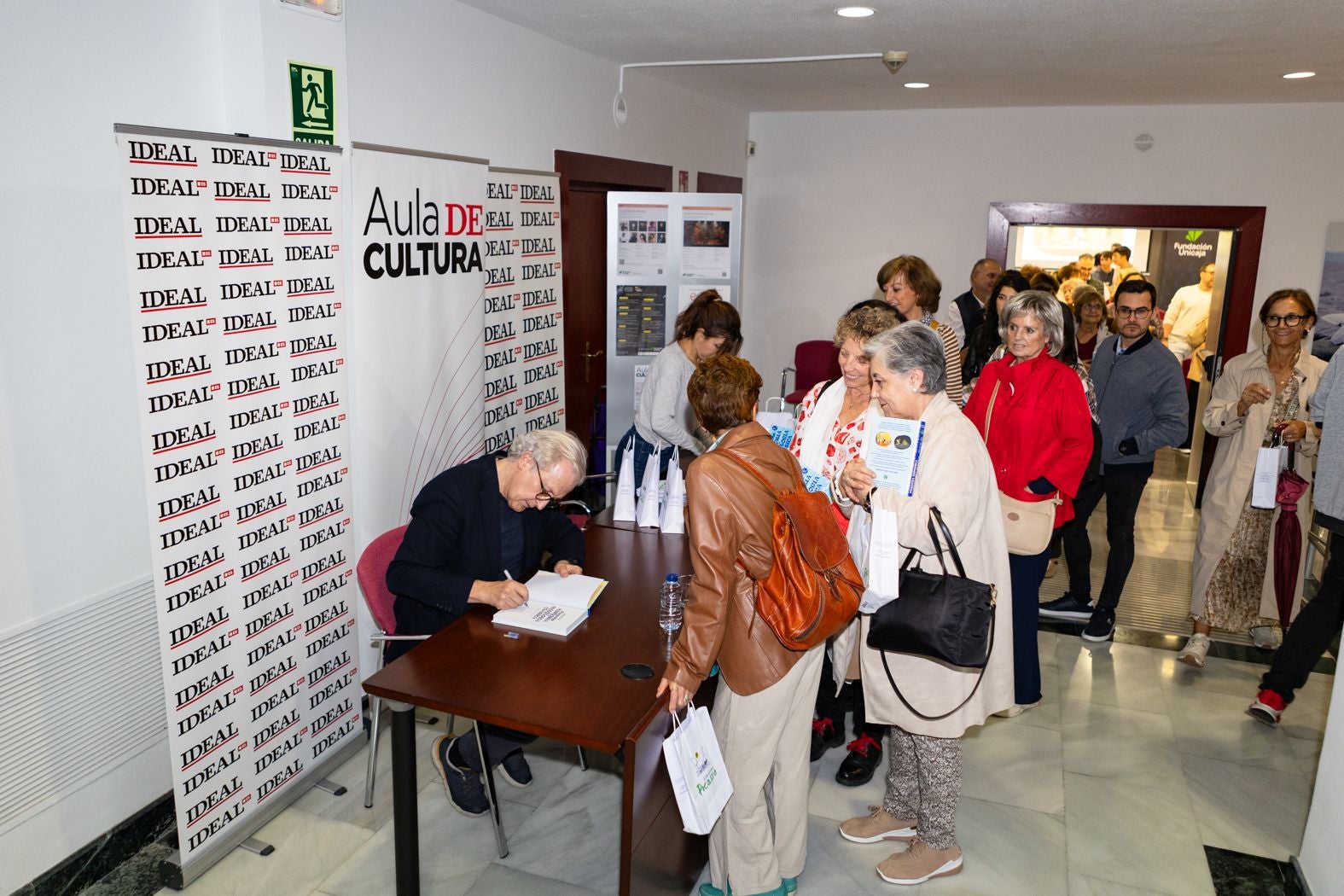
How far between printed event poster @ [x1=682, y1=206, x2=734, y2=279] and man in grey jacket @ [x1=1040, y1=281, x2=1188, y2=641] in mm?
2225

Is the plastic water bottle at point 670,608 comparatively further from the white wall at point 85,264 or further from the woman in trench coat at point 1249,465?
the woman in trench coat at point 1249,465

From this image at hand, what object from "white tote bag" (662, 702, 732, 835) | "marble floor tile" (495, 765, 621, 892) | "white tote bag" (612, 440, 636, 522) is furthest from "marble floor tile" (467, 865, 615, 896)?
"white tote bag" (612, 440, 636, 522)

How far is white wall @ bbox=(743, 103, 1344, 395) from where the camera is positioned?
6.95 m

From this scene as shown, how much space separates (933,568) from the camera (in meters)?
2.67

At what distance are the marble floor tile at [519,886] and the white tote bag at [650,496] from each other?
52.3 inches

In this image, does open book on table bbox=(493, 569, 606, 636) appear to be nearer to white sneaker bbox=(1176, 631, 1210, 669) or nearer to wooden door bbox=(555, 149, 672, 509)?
wooden door bbox=(555, 149, 672, 509)

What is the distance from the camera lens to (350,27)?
→ 3.53 meters

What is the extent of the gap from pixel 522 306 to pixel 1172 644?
3700 mm

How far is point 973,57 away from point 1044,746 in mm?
3579

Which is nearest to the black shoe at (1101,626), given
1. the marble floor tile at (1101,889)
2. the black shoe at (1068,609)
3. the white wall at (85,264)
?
the black shoe at (1068,609)

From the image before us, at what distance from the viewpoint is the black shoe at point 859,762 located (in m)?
3.57

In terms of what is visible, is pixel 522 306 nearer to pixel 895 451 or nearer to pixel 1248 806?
pixel 895 451

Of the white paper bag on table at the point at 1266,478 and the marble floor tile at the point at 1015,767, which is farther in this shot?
the white paper bag on table at the point at 1266,478

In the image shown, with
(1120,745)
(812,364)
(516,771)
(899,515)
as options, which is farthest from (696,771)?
(812,364)
